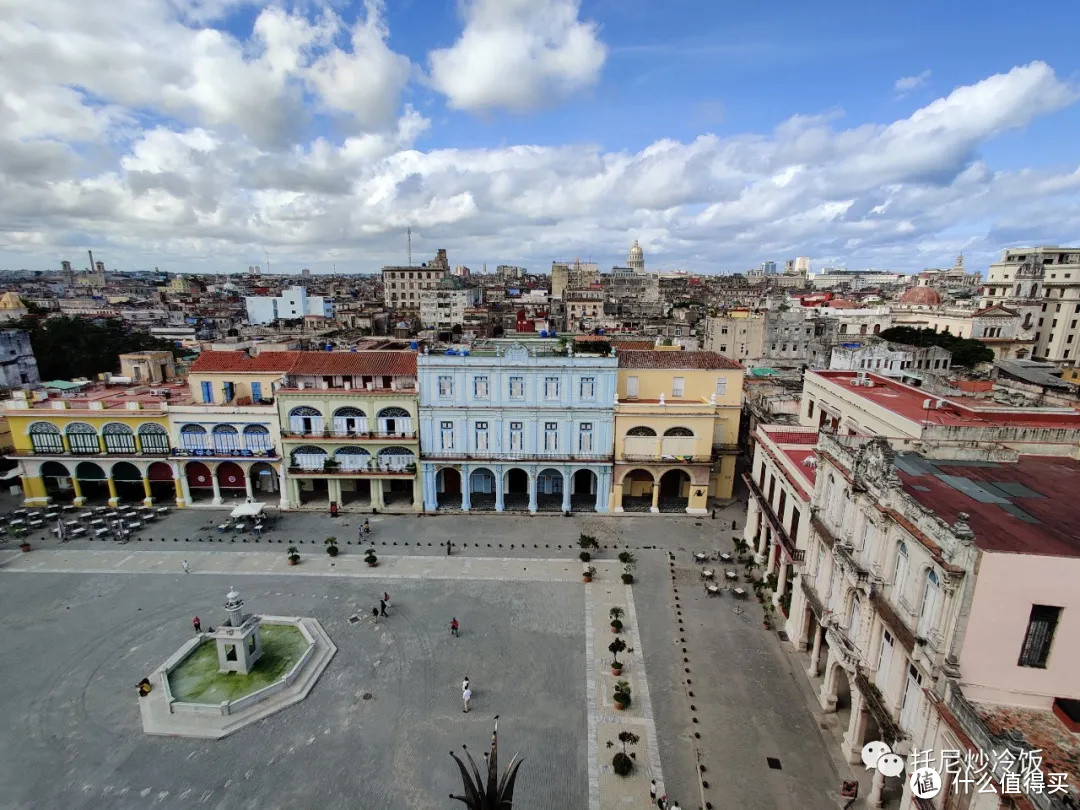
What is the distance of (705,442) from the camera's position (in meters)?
40.5

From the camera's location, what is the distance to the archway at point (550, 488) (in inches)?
1736

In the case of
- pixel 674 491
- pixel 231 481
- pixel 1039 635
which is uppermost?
pixel 1039 635

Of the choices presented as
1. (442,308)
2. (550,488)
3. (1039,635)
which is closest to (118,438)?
(550,488)

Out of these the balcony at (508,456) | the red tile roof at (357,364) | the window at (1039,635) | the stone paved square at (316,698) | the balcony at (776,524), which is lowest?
the stone paved square at (316,698)

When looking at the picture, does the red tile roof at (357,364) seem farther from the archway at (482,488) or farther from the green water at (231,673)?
the green water at (231,673)

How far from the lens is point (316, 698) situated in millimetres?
23672

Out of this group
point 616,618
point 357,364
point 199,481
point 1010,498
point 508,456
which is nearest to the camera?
point 1010,498

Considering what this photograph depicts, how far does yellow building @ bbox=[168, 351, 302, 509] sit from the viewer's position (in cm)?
4122

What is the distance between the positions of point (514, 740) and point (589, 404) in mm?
22949

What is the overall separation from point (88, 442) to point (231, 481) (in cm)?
987

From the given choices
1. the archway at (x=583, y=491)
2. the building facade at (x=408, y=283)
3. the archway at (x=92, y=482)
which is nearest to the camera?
the archway at (x=92, y=482)

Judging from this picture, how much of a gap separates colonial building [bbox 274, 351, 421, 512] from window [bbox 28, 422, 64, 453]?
652 inches

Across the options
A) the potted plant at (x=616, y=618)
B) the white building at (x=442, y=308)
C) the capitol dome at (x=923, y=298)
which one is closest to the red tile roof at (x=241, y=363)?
the potted plant at (x=616, y=618)

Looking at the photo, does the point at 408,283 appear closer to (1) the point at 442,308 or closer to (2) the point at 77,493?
(1) the point at 442,308
